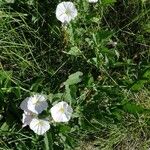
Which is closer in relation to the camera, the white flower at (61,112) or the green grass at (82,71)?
the white flower at (61,112)

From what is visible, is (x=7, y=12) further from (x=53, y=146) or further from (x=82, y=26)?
(x=53, y=146)

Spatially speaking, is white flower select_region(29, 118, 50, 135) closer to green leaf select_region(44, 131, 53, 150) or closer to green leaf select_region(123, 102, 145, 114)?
green leaf select_region(44, 131, 53, 150)

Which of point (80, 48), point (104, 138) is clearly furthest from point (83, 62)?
point (104, 138)

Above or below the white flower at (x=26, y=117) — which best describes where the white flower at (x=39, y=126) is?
below

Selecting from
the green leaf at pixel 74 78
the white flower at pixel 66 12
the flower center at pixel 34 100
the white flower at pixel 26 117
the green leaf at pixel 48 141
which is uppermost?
the white flower at pixel 66 12

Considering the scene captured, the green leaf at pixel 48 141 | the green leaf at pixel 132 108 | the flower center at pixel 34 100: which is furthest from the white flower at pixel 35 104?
the green leaf at pixel 132 108

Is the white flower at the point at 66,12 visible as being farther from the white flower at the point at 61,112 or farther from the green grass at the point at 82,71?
the white flower at the point at 61,112
